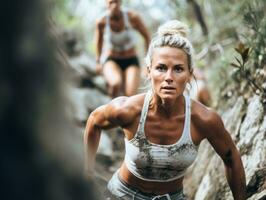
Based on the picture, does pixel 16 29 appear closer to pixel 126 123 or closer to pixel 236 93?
pixel 126 123

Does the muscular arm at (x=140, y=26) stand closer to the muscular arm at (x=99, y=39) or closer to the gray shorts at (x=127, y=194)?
the muscular arm at (x=99, y=39)

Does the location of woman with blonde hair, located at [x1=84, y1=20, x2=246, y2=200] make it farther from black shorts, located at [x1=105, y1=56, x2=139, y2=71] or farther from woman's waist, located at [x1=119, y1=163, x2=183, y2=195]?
black shorts, located at [x1=105, y1=56, x2=139, y2=71]

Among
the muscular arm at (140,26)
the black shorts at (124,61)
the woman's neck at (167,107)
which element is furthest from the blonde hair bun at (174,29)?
the black shorts at (124,61)

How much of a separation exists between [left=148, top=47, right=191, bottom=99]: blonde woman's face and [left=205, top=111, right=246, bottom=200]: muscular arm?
315 millimetres

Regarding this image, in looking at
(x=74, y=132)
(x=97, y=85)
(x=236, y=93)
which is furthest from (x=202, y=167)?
(x=97, y=85)

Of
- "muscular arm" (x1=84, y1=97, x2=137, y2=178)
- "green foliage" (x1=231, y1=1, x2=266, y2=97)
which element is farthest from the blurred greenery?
"muscular arm" (x1=84, y1=97, x2=137, y2=178)

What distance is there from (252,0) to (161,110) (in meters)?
2.20

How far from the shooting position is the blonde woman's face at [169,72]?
4.07 metres

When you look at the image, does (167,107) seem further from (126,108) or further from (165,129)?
(126,108)

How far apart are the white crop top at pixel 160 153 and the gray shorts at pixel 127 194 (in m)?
0.15

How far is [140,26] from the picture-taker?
8.46 metres

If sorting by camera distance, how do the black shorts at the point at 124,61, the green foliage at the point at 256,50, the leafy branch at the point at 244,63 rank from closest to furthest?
1. the leafy branch at the point at 244,63
2. the green foliage at the point at 256,50
3. the black shorts at the point at 124,61

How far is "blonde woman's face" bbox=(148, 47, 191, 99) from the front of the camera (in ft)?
13.4

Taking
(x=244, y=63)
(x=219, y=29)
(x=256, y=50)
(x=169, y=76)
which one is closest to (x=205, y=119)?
(x=169, y=76)
